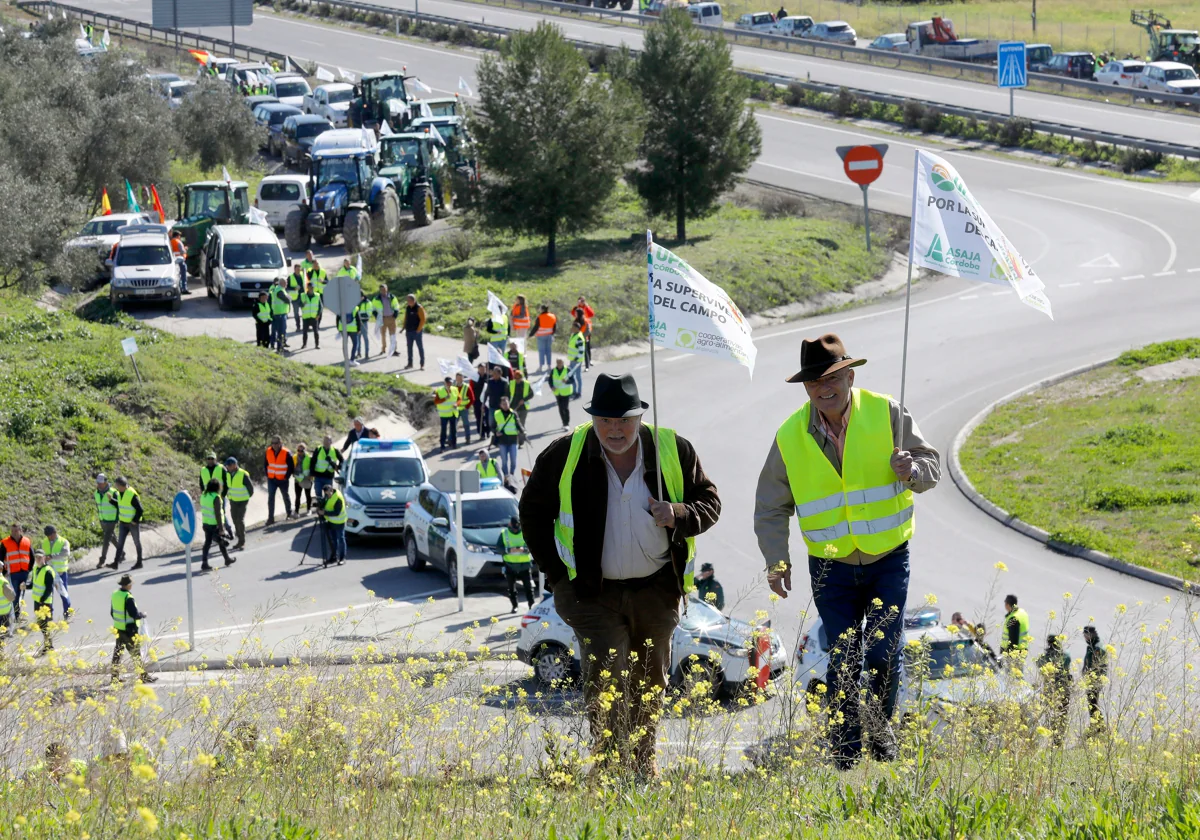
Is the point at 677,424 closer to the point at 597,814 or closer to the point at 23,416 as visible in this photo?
the point at 23,416

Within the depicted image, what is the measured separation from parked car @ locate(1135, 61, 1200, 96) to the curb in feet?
113

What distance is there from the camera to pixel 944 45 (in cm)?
7662

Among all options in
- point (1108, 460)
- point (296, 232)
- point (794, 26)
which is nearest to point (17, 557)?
point (1108, 460)

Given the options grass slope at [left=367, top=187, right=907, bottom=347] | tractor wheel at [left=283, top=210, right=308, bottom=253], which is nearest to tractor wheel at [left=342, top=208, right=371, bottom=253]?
grass slope at [left=367, top=187, right=907, bottom=347]

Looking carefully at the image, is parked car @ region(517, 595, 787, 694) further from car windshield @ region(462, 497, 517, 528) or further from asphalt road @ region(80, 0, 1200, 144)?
asphalt road @ region(80, 0, 1200, 144)

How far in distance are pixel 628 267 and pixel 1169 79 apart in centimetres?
3426

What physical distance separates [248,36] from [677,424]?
219 feet

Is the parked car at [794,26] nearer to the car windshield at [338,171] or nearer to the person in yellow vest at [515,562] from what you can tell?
the car windshield at [338,171]

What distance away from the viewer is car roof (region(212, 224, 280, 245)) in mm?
37000

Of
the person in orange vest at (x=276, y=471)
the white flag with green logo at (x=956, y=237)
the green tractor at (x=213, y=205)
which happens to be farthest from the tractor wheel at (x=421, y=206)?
the white flag with green logo at (x=956, y=237)

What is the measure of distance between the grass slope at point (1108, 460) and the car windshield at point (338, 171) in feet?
74.3

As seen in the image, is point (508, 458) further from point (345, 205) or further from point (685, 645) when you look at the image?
point (345, 205)

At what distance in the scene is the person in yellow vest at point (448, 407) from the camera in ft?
90.8

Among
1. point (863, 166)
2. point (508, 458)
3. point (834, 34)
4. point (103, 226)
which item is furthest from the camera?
point (834, 34)
